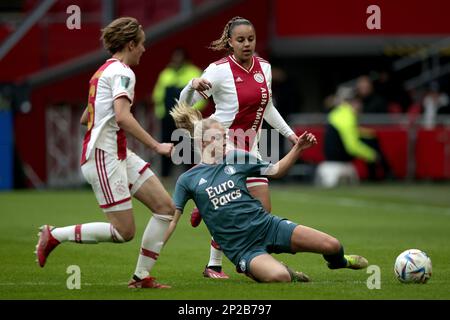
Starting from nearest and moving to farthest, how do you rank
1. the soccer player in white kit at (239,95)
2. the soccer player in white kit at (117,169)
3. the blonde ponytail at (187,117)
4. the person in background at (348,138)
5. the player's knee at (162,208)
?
the soccer player in white kit at (117,169)
the player's knee at (162,208)
the blonde ponytail at (187,117)
the soccer player in white kit at (239,95)
the person in background at (348,138)

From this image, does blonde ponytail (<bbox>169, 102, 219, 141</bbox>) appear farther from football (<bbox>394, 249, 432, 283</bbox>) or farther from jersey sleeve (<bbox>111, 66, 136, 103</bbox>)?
football (<bbox>394, 249, 432, 283</bbox>)

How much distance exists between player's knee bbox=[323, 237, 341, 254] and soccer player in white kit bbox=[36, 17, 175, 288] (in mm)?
1341

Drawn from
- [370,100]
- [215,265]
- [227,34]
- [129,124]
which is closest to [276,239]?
[215,265]

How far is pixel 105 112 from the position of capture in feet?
30.6

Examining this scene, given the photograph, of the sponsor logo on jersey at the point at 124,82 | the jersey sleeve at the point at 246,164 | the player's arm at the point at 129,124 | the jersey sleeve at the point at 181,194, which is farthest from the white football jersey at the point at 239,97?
the player's arm at the point at 129,124

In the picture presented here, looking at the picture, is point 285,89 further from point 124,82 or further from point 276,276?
point 124,82

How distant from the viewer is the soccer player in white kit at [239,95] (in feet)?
35.0

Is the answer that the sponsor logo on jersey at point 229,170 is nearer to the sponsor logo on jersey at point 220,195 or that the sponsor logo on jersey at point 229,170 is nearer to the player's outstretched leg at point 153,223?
the sponsor logo on jersey at point 220,195

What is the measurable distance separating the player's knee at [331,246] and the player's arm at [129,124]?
5.89 feet

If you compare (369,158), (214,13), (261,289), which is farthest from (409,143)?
(261,289)

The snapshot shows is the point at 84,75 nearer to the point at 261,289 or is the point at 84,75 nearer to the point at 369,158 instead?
the point at 369,158

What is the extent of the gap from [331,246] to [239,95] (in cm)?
182
